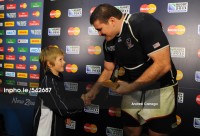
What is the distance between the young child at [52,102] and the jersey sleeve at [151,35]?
64 cm

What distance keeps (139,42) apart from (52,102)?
71cm

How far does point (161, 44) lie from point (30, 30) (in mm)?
2021

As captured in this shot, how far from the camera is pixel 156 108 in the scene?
62.9 inches

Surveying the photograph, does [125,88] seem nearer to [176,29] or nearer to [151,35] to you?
[151,35]

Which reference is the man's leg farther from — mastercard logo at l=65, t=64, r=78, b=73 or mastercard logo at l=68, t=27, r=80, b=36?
mastercard logo at l=68, t=27, r=80, b=36

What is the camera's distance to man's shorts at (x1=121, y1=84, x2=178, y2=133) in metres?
1.58

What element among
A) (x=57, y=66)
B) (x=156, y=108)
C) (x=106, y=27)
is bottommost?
(x=156, y=108)

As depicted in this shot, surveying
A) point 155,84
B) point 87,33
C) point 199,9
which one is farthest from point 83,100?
point 199,9

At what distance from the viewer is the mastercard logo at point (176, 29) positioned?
6.99 ft

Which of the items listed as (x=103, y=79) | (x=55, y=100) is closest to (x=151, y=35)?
(x=103, y=79)

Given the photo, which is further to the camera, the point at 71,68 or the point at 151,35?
the point at 71,68

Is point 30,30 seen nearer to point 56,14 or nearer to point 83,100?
point 56,14

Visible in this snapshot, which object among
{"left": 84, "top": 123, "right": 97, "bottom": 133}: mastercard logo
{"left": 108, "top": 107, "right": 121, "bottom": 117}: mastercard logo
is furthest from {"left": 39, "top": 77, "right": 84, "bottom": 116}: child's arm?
{"left": 84, "top": 123, "right": 97, "bottom": 133}: mastercard logo

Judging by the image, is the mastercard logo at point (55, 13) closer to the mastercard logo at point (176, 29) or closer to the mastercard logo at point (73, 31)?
the mastercard logo at point (73, 31)
